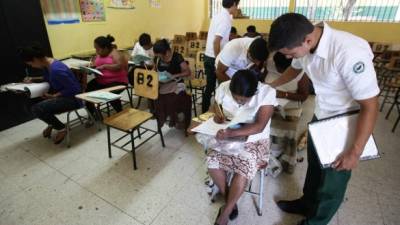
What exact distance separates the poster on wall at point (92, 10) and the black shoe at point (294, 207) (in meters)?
3.85

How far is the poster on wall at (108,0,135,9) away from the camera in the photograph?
4.11 m

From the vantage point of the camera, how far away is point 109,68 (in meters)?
2.85

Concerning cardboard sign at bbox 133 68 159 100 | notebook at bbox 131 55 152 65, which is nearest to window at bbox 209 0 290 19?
notebook at bbox 131 55 152 65

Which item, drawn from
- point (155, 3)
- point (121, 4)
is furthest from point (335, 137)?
point (155, 3)

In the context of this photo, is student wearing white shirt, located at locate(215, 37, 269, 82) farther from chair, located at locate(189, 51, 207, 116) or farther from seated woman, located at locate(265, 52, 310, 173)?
chair, located at locate(189, 51, 207, 116)

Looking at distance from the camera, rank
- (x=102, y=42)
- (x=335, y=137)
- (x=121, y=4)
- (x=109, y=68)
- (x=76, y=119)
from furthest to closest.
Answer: (x=121, y=4) < (x=76, y=119) < (x=109, y=68) < (x=102, y=42) < (x=335, y=137)

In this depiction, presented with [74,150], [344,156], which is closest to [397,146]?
[344,156]

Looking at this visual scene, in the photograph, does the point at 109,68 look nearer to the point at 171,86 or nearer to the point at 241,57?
the point at 171,86

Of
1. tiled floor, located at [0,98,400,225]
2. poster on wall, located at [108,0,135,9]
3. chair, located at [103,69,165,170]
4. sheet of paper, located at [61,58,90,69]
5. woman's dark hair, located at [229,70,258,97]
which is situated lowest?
tiled floor, located at [0,98,400,225]

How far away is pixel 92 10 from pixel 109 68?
160 cm

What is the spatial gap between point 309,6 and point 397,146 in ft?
15.5

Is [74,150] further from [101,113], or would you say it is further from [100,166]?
[101,113]

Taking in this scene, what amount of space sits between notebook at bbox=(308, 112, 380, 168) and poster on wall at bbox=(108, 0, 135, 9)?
419 cm

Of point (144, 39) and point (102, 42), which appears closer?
point (102, 42)
